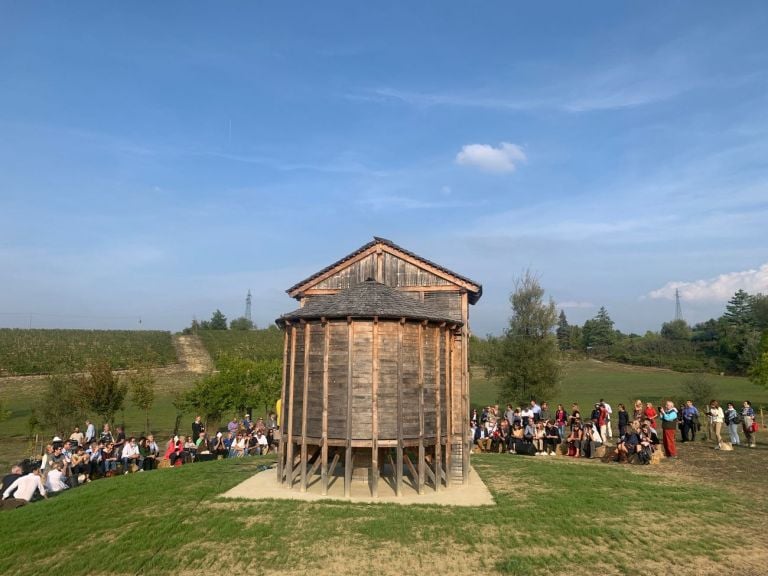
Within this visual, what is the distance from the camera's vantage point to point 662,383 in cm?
7519

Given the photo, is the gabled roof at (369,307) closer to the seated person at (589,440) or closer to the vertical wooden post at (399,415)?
the vertical wooden post at (399,415)

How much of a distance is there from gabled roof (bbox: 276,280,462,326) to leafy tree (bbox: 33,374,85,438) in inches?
945

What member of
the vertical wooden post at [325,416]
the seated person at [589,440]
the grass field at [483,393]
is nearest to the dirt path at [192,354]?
the grass field at [483,393]

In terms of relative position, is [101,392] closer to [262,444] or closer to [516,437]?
[262,444]

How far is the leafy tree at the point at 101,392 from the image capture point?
3666 cm

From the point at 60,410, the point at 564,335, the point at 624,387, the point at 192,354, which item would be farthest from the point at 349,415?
the point at 564,335

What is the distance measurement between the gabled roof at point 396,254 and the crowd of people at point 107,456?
29.5 feet

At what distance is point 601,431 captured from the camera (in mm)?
26828

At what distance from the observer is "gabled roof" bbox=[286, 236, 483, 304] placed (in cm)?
2255

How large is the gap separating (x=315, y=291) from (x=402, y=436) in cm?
830

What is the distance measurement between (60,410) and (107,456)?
17090 mm

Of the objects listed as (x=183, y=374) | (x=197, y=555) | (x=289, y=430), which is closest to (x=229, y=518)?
(x=197, y=555)

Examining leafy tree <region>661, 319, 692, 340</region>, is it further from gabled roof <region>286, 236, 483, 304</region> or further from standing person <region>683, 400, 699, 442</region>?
gabled roof <region>286, 236, 483, 304</region>

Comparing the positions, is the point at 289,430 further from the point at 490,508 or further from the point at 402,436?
the point at 490,508
